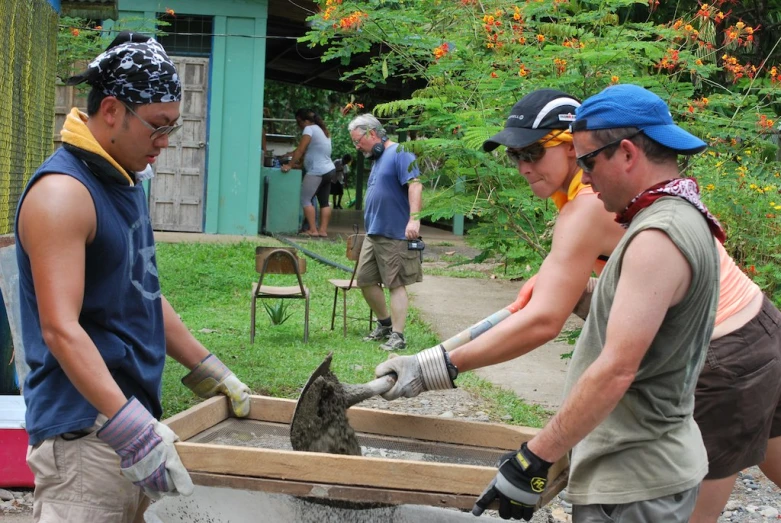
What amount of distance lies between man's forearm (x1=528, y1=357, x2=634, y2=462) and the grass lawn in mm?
3728

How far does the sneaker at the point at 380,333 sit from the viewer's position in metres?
8.80

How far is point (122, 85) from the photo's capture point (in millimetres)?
2490

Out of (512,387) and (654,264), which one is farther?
(512,387)

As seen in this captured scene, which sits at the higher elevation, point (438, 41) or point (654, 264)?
point (438, 41)

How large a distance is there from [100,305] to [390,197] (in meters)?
6.28

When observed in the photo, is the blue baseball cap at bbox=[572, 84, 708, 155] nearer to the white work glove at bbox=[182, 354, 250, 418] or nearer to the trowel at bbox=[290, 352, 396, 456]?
the trowel at bbox=[290, 352, 396, 456]

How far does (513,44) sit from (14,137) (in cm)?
297

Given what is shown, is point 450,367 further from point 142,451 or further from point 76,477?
point 76,477

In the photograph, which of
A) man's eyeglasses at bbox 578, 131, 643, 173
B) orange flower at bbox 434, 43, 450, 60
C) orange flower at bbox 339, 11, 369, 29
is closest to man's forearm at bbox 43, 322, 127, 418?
man's eyeglasses at bbox 578, 131, 643, 173

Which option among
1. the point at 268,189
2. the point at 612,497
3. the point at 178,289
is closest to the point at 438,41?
the point at 612,497

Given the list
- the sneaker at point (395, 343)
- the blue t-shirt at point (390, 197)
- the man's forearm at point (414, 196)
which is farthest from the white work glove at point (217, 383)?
the blue t-shirt at point (390, 197)

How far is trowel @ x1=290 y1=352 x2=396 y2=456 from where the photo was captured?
2877 mm

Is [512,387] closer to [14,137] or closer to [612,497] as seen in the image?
[14,137]

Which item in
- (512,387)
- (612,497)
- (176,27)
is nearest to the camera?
(612,497)
